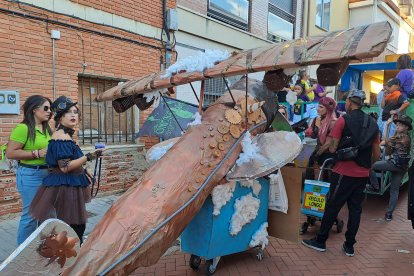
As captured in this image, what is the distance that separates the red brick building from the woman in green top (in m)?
2.12

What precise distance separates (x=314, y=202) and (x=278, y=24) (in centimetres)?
868

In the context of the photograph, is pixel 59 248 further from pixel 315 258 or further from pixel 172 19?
pixel 172 19

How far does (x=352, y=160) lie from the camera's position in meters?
4.00

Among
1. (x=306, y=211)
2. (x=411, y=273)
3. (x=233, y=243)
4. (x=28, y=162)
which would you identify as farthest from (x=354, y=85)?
(x=28, y=162)

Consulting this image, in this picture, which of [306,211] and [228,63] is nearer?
[228,63]

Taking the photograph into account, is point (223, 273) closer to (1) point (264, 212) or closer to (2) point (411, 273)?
(1) point (264, 212)

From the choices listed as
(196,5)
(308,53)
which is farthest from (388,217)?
(196,5)

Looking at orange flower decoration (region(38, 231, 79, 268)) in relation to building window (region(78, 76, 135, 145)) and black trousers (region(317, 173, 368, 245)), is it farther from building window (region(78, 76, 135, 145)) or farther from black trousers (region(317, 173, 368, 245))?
building window (region(78, 76, 135, 145))

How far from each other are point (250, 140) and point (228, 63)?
35.5 inches

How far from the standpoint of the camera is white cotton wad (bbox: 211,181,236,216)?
3.26 metres

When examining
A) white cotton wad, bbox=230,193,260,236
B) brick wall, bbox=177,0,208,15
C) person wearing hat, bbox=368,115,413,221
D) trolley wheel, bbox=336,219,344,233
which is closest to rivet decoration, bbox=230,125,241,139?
white cotton wad, bbox=230,193,260,236

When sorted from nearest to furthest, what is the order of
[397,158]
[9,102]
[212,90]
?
[9,102]
[397,158]
[212,90]

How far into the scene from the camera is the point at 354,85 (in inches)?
402

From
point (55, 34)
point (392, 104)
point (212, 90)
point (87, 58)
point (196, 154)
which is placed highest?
point (55, 34)
